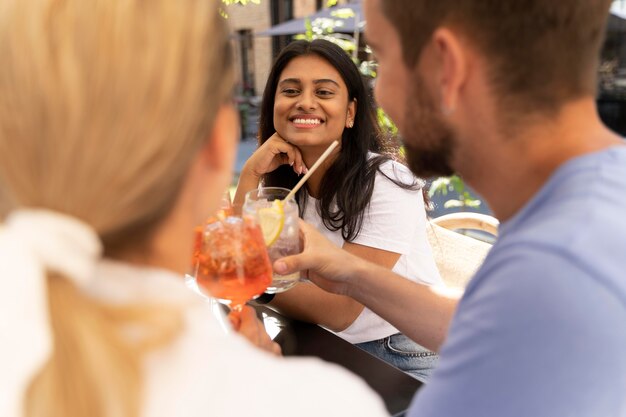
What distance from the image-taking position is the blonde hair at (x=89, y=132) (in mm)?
593

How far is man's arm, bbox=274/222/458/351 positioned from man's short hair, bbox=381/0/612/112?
2.64ft

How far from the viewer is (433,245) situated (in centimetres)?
283

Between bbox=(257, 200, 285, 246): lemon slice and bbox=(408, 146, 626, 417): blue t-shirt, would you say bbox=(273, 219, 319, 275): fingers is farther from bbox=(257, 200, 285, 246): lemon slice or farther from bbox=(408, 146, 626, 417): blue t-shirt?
bbox=(408, 146, 626, 417): blue t-shirt

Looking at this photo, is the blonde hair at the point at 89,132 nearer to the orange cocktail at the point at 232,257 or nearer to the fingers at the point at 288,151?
the orange cocktail at the point at 232,257

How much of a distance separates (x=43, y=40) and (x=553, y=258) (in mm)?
833

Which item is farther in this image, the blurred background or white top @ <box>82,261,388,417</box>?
the blurred background

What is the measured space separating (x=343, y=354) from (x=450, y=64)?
85 cm

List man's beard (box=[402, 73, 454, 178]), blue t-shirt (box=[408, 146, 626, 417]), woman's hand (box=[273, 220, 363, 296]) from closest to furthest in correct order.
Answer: blue t-shirt (box=[408, 146, 626, 417]), man's beard (box=[402, 73, 454, 178]), woman's hand (box=[273, 220, 363, 296])

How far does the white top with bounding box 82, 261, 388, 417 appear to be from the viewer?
66 centimetres

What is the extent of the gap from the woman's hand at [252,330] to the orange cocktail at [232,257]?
12 cm

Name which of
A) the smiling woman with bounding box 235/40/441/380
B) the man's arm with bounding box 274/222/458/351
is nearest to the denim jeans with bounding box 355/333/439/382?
the smiling woman with bounding box 235/40/441/380

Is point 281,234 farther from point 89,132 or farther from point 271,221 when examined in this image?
point 89,132

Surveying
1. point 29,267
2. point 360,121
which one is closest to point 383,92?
point 29,267

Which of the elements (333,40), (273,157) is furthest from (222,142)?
(333,40)
